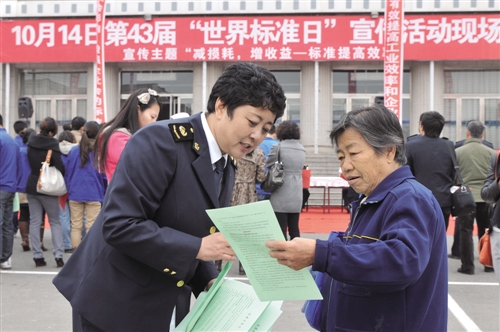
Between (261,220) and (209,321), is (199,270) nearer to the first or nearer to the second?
(209,321)

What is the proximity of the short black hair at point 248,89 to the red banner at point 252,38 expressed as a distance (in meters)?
15.3

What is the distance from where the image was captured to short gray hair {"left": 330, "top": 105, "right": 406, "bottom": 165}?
182 centimetres

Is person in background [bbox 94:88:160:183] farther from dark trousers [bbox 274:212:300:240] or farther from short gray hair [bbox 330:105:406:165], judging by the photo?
dark trousers [bbox 274:212:300:240]

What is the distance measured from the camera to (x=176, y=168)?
5.68 ft

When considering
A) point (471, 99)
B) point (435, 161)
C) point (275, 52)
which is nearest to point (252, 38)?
point (275, 52)

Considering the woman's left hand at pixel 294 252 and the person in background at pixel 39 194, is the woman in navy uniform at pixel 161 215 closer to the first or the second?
the woman's left hand at pixel 294 252

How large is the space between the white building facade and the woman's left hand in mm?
15609

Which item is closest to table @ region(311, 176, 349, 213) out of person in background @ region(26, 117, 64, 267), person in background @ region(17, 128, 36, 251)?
person in background @ region(17, 128, 36, 251)

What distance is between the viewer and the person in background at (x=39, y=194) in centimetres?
666

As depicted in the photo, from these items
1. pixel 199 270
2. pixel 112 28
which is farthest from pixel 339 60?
pixel 199 270

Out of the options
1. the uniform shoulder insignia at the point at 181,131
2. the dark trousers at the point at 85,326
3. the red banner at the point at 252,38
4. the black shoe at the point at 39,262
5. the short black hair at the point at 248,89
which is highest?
the red banner at the point at 252,38

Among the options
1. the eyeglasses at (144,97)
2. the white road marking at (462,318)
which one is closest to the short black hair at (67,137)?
the eyeglasses at (144,97)

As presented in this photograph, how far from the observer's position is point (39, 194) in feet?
22.0

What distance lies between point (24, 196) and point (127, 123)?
4.44 metres
